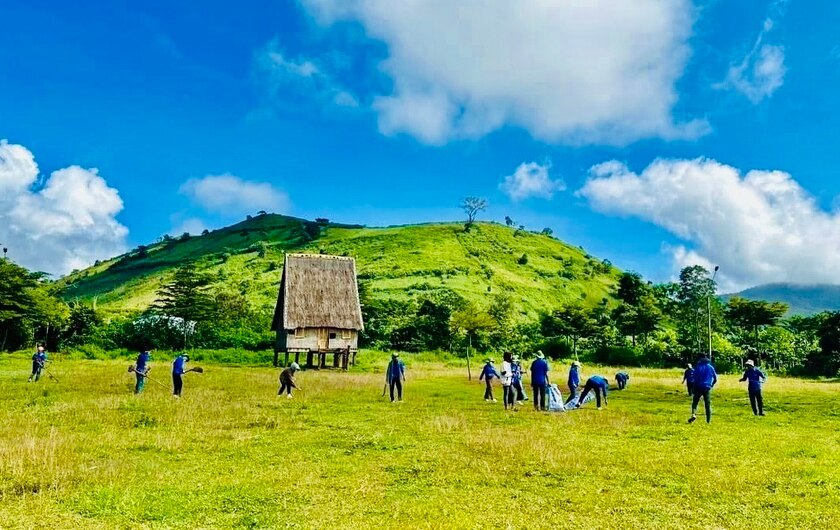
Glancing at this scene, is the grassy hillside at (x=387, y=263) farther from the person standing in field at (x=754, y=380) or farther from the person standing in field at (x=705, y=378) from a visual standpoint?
the person standing in field at (x=705, y=378)

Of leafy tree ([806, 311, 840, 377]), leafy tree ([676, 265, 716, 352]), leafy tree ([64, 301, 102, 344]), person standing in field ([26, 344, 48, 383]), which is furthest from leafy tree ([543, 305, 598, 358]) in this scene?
person standing in field ([26, 344, 48, 383])

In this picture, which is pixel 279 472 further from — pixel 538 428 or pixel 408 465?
pixel 538 428

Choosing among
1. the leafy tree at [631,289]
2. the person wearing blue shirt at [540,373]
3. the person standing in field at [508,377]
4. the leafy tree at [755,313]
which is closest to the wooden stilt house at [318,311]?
the person standing in field at [508,377]

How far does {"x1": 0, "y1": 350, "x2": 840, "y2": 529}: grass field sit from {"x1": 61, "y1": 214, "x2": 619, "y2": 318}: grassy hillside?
69.0m

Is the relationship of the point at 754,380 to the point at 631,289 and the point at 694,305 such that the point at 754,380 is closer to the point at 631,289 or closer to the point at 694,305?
the point at 694,305

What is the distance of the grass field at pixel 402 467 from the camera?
8.72 metres

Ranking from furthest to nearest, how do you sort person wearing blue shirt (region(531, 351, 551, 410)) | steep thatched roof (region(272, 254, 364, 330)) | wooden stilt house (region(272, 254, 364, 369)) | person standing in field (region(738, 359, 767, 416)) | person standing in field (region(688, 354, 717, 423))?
steep thatched roof (region(272, 254, 364, 330))
wooden stilt house (region(272, 254, 364, 369))
person wearing blue shirt (region(531, 351, 551, 410))
person standing in field (region(738, 359, 767, 416))
person standing in field (region(688, 354, 717, 423))

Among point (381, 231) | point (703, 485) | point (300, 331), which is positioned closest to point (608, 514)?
point (703, 485)

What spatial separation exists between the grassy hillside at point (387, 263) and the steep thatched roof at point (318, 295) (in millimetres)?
31574

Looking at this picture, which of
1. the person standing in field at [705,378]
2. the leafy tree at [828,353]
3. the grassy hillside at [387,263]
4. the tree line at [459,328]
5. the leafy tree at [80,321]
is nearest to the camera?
Answer: the person standing in field at [705,378]

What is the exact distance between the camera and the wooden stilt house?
51.4 meters

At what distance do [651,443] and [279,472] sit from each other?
894cm

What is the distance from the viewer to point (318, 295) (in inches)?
2103

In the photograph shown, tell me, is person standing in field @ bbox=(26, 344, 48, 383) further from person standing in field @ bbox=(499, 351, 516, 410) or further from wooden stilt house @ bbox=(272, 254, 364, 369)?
person standing in field @ bbox=(499, 351, 516, 410)
